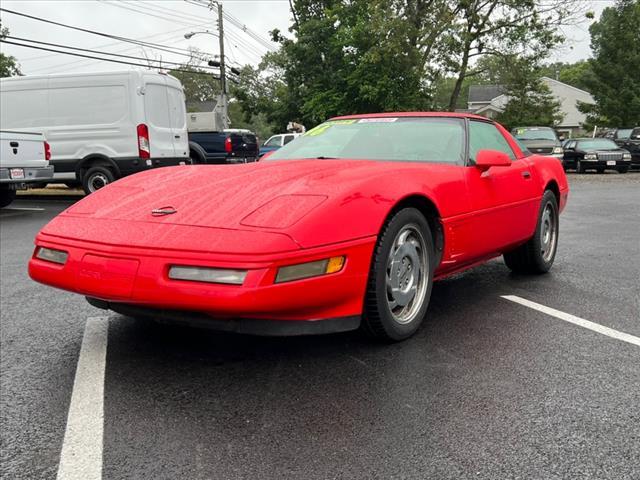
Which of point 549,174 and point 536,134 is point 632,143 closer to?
point 536,134

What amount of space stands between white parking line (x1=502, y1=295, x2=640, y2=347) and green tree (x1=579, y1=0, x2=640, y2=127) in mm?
35421

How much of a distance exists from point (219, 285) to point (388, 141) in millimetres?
1900

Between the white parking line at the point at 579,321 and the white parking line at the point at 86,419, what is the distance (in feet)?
8.57

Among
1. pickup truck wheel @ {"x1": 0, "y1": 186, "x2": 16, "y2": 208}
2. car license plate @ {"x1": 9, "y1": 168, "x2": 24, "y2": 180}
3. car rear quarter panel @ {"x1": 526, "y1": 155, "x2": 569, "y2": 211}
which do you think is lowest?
pickup truck wheel @ {"x1": 0, "y1": 186, "x2": 16, "y2": 208}

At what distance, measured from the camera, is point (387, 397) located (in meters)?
2.45

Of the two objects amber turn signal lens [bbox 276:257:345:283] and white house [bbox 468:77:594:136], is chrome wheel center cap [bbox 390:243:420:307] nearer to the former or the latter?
amber turn signal lens [bbox 276:257:345:283]

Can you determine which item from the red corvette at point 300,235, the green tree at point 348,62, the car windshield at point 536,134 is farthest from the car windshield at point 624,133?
the red corvette at point 300,235

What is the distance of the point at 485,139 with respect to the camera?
4.16 metres

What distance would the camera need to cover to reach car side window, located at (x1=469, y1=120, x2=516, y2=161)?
3895 millimetres

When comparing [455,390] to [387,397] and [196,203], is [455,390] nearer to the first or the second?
[387,397]

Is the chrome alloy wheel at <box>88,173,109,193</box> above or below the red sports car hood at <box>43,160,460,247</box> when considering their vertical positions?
below

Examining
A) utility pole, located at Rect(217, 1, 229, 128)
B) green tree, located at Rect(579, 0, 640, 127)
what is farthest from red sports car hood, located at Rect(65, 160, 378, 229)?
green tree, located at Rect(579, 0, 640, 127)

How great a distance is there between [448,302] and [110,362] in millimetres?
2173

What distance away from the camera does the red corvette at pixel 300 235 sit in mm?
2418
